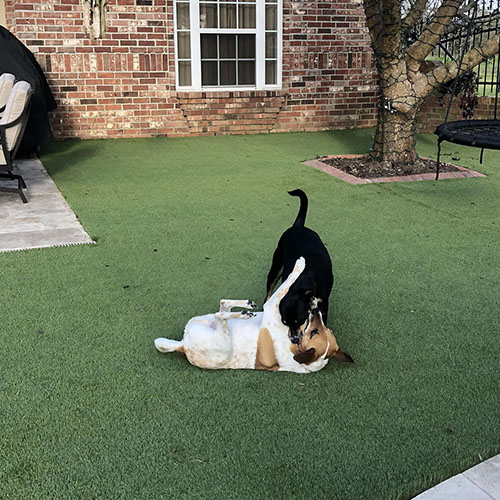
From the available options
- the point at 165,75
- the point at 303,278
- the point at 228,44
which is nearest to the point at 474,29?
the point at 228,44

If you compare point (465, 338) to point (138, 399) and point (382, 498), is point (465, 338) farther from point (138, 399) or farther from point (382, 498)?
point (138, 399)

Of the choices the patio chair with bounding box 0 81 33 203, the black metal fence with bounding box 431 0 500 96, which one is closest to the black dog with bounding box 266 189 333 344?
the black metal fence with bounding box 431 0 500 96

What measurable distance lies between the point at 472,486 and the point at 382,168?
5.47 meters

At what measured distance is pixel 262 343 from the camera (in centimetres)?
264

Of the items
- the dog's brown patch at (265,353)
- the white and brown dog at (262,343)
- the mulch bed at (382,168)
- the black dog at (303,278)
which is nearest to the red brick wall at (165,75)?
the mulch bed at (382,168)

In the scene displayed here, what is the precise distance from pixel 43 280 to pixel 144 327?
3.25 ft

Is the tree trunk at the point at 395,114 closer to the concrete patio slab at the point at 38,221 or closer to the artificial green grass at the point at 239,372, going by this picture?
the artificial green grass at the point at 239,372

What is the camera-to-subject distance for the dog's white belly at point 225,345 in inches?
104

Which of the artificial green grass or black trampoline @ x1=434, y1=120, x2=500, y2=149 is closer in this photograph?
the artificial green grass

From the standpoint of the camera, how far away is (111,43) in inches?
363

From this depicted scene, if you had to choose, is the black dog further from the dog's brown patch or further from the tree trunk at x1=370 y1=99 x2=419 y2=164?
the tree trunk at x1=370 y1=99 x2=419 y2=164

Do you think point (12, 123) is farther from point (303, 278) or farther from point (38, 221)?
point (303, 278)

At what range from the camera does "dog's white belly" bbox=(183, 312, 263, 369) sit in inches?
104

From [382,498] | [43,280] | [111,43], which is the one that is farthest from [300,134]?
[382,498]
